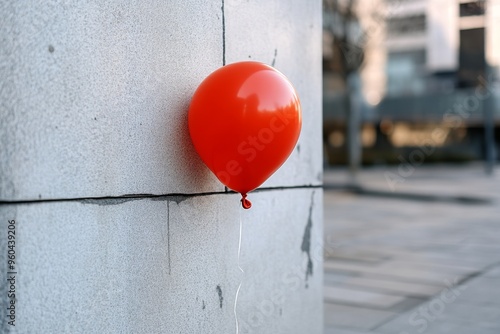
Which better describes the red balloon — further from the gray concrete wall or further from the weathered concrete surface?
the weathered concrete surface

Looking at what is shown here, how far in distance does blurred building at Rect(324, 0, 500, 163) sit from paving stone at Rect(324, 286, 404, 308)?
2871 cm

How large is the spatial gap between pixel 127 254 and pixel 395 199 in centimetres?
1656

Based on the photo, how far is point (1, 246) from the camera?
104 inches

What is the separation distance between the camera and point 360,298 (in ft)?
22.2

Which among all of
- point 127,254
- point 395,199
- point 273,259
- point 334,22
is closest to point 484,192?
point 395,199

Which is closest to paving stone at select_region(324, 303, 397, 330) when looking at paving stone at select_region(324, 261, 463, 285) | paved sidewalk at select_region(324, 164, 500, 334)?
paved sidewalk at select_region(324, 164, 500, 334)

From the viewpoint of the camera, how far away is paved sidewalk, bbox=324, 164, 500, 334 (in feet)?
19.4

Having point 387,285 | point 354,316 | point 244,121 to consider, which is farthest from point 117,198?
point 387,285

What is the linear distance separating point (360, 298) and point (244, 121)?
4.14 meters

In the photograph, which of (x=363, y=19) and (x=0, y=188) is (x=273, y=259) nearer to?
(x=0, y=188)

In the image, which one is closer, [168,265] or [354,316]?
[168,265]

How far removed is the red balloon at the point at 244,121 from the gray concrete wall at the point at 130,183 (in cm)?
23

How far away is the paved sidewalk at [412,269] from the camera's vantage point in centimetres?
592

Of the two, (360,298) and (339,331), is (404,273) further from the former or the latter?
(339,331)
